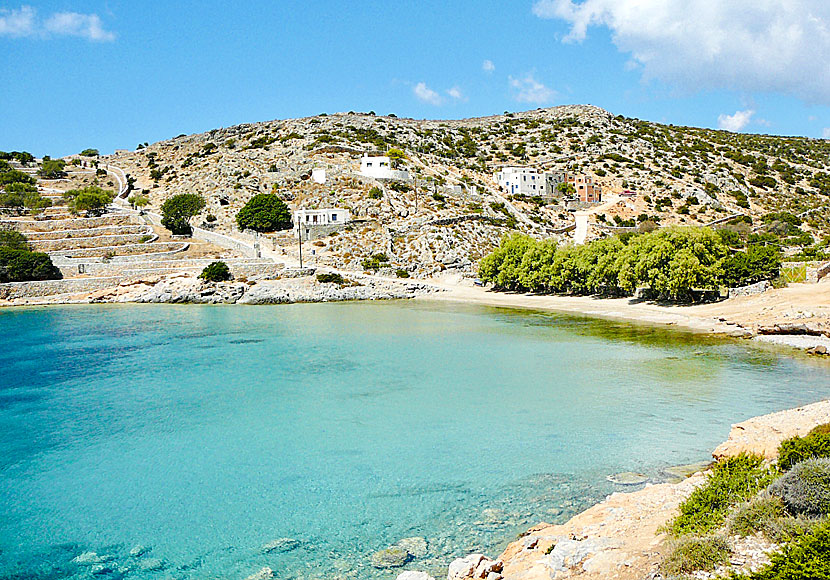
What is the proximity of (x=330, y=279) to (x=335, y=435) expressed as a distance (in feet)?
141

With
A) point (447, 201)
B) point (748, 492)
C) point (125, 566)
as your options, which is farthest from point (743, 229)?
point (125, 566)

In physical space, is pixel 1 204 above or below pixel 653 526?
above

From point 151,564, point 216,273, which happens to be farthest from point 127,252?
point 151,564

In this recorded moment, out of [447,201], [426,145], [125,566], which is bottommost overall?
[125,566]

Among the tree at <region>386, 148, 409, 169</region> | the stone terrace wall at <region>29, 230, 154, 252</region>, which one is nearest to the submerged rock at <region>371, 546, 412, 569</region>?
the stone terrace wall at <region>29, 230, 154, 252</region>

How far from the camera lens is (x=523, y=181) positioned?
98500mm

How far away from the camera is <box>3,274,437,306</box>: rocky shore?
5731 cm

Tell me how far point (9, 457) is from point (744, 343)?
3236 centimetres

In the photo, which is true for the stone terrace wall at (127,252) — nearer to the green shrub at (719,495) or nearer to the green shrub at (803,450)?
the green shrub at (719,495)

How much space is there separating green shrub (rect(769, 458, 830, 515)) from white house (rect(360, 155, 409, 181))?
8307 cm

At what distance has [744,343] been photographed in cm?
3206

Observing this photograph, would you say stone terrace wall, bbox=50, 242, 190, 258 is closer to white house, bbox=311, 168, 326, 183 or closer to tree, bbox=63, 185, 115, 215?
tree, bbox=63, 185, 115, 215

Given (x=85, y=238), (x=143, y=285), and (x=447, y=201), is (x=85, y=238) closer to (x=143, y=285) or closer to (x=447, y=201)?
(x=143, y=285)

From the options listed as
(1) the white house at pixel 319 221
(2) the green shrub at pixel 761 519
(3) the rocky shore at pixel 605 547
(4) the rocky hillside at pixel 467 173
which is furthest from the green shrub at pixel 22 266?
(2) the green shrub at pixel 761 519
